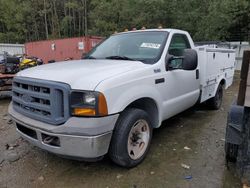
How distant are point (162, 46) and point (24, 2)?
34020 millimetres

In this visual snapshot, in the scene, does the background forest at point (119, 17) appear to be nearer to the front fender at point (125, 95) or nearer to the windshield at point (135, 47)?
the windshield at point (135, 47)

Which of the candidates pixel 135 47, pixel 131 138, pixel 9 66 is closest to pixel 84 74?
pixel 131 138

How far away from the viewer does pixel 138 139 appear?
3.13m

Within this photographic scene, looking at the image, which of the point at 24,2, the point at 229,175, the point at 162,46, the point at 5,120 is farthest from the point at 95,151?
the point at 24,2

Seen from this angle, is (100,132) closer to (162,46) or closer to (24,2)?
(162,46)

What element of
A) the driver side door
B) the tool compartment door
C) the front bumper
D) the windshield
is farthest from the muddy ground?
the windshield

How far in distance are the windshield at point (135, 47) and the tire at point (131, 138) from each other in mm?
867

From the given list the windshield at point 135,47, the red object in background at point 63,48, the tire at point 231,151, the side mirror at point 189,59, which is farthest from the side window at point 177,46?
the red object in background at point 63,48

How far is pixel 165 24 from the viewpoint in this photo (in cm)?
1490

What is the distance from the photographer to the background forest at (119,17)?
1212 cm

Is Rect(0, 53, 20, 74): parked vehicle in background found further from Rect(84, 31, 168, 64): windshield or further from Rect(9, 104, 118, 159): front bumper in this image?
Rect(9, 104, 118, 159): front bumper

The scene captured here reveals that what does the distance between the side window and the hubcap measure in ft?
3.56

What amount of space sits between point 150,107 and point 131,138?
0.60 m

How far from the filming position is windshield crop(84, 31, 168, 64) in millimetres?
3480
